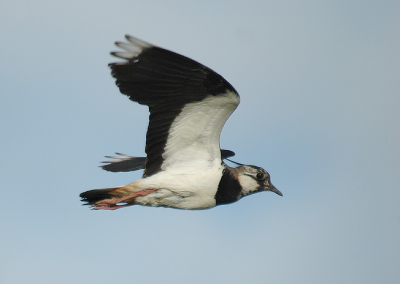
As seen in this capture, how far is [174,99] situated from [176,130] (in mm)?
446

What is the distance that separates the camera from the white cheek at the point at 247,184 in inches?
321

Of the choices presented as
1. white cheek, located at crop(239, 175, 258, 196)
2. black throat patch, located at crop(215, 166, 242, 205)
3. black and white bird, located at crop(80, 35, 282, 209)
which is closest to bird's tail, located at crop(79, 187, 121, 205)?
black and white bird, located at crop(80, 35, 282, 209)

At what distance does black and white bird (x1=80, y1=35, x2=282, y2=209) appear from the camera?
7000mm

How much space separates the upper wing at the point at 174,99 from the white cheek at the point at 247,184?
2.37 ft

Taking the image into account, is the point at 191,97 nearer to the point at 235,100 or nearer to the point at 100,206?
the point at 235,100

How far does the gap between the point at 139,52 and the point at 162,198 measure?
195cm

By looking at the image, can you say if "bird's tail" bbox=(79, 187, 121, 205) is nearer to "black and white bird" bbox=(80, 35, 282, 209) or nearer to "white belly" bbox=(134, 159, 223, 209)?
"black and white bird" bbox=(80, 35, 282, 209)

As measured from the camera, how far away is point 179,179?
757 centimetres

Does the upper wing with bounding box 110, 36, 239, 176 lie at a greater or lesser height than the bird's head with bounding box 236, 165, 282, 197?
greater

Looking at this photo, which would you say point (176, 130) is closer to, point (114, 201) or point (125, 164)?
point (114, 201)

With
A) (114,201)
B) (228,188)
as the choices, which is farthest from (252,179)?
(114,201)

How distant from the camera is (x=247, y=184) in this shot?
26.8 feet


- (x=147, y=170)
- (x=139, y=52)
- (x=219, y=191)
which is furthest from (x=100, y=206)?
(x=139, y=52)

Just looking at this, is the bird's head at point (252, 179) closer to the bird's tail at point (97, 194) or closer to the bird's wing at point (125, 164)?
the bird's wing at point (125, 164)
